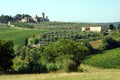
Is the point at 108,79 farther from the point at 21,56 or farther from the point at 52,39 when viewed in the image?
the point at 52,39

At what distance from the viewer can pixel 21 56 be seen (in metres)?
84.2

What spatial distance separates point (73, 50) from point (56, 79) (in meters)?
35.1

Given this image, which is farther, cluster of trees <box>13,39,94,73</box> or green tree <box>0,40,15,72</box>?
green tree <box>0,40,15,72</box>

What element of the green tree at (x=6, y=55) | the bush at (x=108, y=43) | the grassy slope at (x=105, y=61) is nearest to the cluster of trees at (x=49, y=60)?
the green tree at (x=6, y=55)

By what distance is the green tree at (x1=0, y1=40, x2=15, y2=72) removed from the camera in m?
41.0

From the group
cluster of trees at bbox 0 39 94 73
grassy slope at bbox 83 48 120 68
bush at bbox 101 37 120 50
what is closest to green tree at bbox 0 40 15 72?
cluster of trees at bbox 0 39 94 73

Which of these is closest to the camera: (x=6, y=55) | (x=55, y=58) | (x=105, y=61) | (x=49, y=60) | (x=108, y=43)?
(x=6, y=55)

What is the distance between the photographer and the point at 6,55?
41.9 meters

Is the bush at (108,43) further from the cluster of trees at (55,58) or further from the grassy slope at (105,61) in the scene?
the grassy slope at (105,61)

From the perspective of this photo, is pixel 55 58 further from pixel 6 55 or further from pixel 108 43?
pixel 108 43

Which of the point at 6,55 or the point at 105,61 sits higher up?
the point at 6,55

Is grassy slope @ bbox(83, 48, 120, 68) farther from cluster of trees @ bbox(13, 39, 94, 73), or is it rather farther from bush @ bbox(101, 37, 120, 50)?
bush @ bbox(101, 37, 120, 50)

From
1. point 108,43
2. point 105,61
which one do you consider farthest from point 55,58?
point 108,43

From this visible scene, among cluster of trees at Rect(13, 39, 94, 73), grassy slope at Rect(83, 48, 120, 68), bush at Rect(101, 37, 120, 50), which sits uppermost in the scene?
cluster of trees at Rect(13, 39, 94, 73)
